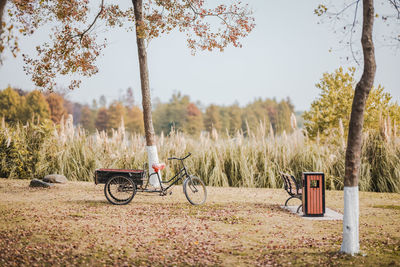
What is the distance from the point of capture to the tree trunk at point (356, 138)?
505cm

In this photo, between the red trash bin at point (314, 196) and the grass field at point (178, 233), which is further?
the red trash bin at point (314, 196)

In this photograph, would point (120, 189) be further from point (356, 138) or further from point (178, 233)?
point (356, 138)

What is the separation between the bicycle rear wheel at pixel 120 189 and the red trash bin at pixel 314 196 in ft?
10.6

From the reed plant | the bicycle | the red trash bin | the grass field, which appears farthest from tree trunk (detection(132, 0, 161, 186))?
the red trash bin

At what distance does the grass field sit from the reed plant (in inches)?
110

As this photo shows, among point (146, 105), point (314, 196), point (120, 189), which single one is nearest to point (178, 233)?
point (120, 189)

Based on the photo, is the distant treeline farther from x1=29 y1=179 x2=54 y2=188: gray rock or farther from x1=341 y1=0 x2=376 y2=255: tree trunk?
x1=341 y1=0 x2=376 y2=255: tree trunk

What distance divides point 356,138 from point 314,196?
2811mm

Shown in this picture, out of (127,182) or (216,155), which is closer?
(127,182)

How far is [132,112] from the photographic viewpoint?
5706cm

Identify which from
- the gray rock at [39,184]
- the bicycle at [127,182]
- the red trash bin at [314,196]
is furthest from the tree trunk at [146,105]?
the red trash bin at [314,196]

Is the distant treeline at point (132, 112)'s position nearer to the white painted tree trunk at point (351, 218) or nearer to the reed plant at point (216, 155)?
the reed plant at point (216, 155)

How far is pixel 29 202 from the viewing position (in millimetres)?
8609

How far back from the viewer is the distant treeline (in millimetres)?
44406
